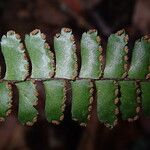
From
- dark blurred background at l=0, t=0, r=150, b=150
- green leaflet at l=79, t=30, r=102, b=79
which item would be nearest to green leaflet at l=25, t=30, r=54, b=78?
green leaflet at l=79, t=30, r=102, b=79

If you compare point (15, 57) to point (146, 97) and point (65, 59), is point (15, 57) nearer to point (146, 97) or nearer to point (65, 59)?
point (65, 59)

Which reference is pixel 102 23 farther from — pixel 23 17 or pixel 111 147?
pixel 111 147

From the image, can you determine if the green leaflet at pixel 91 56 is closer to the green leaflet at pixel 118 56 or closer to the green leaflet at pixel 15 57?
the green leaflet at pixel 118 56

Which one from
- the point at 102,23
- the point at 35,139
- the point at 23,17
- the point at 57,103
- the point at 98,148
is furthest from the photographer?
the point at 23,17

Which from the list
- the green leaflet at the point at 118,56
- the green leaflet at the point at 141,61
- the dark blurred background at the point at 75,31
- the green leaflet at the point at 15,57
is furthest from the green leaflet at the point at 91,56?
the dark blurred background at the point at 75,31

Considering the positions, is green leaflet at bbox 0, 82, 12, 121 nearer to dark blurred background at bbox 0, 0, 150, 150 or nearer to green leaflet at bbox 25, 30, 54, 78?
green leaflet at bbox 25, 30, 54, 78

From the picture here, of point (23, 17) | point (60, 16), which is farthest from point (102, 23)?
point (23, 17)
